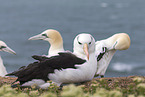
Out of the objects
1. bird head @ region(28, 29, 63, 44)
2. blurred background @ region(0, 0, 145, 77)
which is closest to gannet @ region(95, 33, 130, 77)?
bird head @ region(28, 29, 63, 44)

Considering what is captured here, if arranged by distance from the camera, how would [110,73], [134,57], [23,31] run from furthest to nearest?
[23,31] < [134,57] < [110,73]

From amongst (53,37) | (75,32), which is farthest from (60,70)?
(75,32)

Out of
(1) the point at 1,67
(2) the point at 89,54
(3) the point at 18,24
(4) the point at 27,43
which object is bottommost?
(2) the point at 89,54

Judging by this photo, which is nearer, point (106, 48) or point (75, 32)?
point (106, 48)

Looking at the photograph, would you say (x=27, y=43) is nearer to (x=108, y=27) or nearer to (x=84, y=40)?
(x=108, y=27)

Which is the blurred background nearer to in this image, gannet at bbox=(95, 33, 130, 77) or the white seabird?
gannet at bbox=(95, 33, 130, 77)

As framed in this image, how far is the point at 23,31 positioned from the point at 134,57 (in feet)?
66.8

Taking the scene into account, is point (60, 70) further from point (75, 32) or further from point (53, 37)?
point (75, 32)

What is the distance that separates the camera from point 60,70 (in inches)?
281

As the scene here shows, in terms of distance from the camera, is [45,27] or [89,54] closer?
[89,54]

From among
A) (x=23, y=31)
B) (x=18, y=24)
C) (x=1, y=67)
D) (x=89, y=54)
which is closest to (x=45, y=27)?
(x=23, y=31)

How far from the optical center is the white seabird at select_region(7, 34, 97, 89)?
7137 mm

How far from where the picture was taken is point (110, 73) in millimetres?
31609

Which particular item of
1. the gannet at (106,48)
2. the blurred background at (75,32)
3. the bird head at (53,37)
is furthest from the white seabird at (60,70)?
the blurred background at (75,32)
